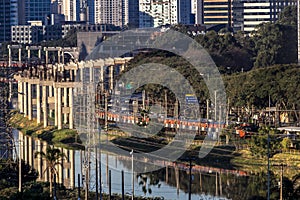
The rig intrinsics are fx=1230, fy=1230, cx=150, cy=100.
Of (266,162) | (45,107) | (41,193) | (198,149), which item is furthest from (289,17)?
(41,193)

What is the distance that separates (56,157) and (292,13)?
3887 cm

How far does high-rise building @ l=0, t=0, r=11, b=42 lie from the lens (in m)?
89.2

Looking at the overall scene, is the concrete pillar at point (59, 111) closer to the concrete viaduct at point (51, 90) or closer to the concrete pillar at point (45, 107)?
the concrete viaduct at point (51, 90)

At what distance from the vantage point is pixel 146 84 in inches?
1780

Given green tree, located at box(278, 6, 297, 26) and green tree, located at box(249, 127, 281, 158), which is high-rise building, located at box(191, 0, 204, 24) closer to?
green tree, located at box(278, 6, 297, 26)

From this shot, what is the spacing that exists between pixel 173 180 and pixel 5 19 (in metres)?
62.7

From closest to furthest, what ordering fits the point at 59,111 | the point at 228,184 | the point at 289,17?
1. the point at 228,184
2. the point at 59,111
3. the point at 289,17

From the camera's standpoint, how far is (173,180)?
28.7 m

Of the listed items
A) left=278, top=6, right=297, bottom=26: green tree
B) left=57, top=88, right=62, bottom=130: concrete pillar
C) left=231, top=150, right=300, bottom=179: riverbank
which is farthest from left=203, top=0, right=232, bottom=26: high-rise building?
left=231, top=150, right=300, bottom=179: riverbank

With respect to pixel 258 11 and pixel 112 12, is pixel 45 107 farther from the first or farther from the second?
pixel 112 12

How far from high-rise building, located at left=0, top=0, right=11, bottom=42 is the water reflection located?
5679 cm

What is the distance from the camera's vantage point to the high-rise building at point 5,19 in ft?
293

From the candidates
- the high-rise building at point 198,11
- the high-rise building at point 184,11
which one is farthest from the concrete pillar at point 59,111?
the high-rise building at point 184,11

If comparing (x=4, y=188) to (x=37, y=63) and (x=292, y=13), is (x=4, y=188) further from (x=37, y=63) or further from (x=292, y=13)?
(x=292, y=13)
